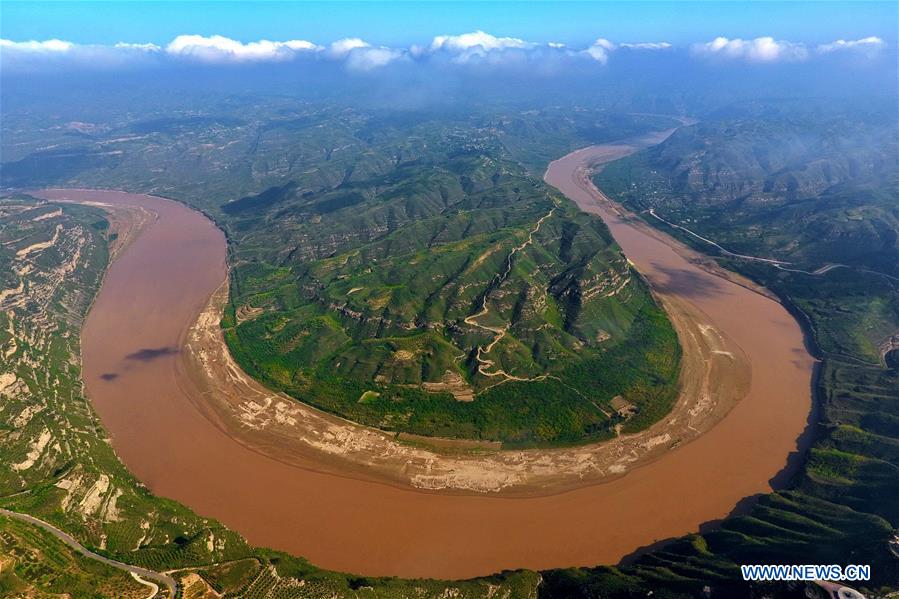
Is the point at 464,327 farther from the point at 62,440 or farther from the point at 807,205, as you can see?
the point at 807,205

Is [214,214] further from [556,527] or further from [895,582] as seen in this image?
[895,582]

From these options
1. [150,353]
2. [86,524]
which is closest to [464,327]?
[150,353]

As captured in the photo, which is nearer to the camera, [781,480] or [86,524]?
[86,524]

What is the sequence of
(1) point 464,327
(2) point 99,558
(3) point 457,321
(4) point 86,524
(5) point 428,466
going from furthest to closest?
(3) point 457,321 → (1) point 464,327 → (5) point 428,466 → (4) point 86,524 → (2) point 99,558

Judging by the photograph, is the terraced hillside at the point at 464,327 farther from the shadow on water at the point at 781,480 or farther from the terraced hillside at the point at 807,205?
the terraced hillside at the point at 807,205

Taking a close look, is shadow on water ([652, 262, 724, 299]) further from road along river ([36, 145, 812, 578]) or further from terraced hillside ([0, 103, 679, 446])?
road along river ([36, 145, 812, 578])

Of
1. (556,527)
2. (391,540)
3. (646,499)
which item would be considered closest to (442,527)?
(391,540)

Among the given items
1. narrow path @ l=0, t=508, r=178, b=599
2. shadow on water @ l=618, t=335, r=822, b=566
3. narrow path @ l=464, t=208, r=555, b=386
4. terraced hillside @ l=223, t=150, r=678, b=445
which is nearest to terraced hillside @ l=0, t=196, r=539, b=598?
narrow path @ l=0, t=508, r=178, b=599
